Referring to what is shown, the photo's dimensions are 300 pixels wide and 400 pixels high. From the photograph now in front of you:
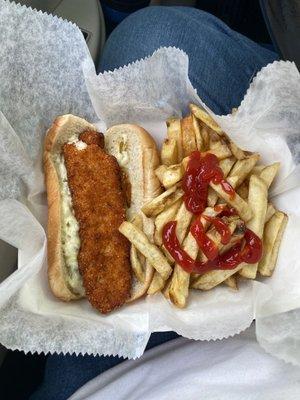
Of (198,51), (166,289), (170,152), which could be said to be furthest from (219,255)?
(198,51)

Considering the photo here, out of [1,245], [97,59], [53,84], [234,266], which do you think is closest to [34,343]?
[1,245]

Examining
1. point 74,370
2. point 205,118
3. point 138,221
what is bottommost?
point 74,370

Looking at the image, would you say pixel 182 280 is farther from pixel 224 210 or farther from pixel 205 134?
pixel 205 134

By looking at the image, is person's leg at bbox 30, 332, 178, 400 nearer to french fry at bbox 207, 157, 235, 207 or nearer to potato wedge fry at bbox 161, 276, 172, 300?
potato wedge fry at bbox 161, 276, 172, 300

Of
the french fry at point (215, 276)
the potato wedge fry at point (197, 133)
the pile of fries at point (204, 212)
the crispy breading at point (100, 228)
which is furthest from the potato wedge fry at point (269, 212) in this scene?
the crispy breading at point (100, 228)

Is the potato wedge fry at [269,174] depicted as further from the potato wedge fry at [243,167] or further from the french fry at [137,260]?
the french fry at [137,260]

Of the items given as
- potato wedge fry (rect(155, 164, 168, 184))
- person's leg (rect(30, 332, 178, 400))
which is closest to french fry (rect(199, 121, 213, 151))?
potato wedge fry (rect(155, 164, 168, 184))
